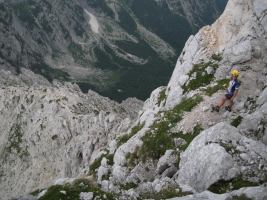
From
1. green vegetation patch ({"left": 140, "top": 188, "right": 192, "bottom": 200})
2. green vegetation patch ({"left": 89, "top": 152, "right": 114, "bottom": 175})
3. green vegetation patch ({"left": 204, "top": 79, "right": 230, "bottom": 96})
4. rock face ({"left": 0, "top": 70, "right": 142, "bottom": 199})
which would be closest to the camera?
green vegetation patch ({"left": 140, "top": 188, "right": 192, "bottom": 200})

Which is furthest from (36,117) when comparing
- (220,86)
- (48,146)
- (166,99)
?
(220,86)

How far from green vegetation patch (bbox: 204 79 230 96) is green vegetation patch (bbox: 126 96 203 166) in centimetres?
159

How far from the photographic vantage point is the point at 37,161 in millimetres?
179500

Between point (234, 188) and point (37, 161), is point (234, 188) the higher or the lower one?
the lower one

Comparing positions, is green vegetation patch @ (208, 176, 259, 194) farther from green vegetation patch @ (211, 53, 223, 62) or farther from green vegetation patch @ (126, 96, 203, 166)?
green vegetation patch @ (211, 53, 223, 62)

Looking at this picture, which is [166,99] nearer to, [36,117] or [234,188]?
[234,188]

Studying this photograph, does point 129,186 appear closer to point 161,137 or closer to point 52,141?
point 161,137

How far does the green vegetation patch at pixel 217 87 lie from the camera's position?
5775 centimetres

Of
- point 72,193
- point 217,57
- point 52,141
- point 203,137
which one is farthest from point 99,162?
point 52,141

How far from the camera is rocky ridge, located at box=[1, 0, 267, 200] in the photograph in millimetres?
37969

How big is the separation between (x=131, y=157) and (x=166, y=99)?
1846 cm

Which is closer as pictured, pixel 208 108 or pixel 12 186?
pixel 208 108

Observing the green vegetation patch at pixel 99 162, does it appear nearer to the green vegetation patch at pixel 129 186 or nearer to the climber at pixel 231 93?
the green vegetation patch at pixel 129 186

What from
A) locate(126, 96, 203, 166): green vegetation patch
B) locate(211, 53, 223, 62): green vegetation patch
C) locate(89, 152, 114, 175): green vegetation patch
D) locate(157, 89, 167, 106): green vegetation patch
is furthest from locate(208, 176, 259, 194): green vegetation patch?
locate(157, 89, 167, 106): green vegetation patch
